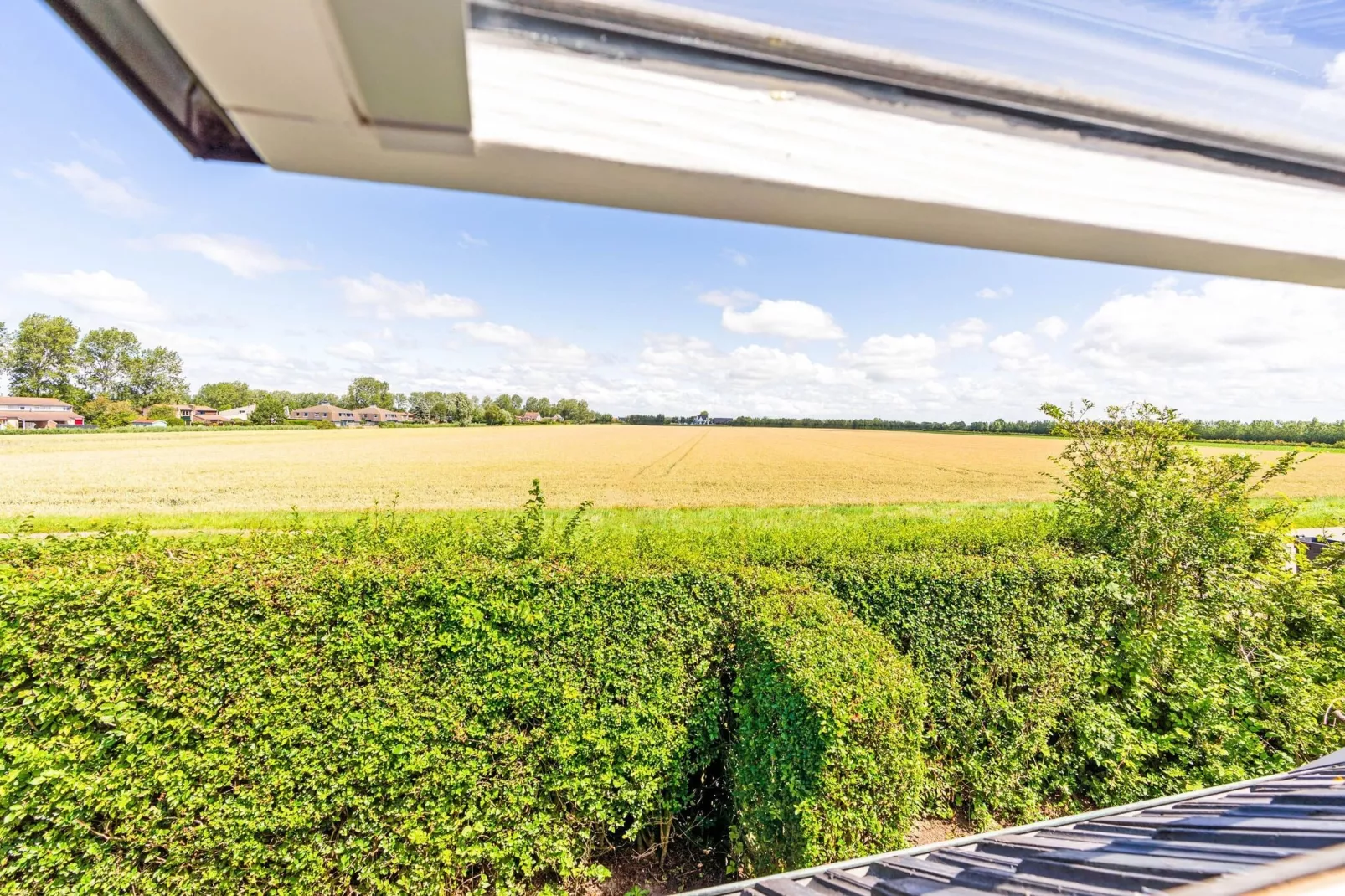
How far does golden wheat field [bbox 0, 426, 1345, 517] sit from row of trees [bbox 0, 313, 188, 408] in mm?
1721

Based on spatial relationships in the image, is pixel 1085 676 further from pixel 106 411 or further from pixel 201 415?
pixel 201 415

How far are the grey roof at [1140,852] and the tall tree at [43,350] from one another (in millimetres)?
10742

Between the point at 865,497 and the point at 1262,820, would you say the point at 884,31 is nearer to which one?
the point at 1262,820

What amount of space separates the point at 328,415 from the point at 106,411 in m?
11.4

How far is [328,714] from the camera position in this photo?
294 cm

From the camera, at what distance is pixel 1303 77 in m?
0.66

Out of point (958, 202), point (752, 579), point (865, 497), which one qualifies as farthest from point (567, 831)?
Result: point (865, 497)

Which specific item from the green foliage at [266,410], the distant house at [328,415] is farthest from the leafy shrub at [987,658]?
the distant house at [328,415]

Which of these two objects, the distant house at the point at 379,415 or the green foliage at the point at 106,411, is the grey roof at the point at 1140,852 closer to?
the green foliage at the point at 106,411

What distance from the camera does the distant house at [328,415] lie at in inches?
732

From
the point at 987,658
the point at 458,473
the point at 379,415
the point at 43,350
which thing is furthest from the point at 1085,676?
the point at 379,415

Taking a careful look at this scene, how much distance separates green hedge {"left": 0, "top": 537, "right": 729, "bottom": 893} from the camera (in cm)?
268

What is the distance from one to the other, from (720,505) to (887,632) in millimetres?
8634

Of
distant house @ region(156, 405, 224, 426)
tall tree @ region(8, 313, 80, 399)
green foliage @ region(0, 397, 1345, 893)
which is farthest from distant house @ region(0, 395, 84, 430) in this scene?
green foliage @ region(0, 397, 1345, 893)
